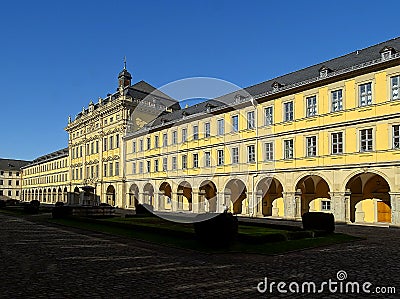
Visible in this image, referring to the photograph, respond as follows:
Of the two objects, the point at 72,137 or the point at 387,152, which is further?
the point at 72,137

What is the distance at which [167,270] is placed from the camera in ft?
34.9

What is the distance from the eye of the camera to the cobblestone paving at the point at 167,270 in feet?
27.4

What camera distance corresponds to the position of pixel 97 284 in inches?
355

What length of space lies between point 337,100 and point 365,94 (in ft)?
7.32

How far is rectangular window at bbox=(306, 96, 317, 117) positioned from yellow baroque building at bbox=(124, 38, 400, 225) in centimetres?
8

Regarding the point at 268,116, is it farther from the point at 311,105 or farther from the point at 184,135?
the point at 184,135

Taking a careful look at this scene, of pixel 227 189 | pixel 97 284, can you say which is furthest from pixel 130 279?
pixel 227 189

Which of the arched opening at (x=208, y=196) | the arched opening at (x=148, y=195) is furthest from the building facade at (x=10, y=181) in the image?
the arched opening at (x=208, y=196)

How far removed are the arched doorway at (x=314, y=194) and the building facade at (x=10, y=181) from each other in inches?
4135

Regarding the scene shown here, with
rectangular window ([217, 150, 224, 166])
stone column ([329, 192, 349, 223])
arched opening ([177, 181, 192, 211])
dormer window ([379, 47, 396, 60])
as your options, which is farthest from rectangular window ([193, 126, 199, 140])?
dormer window ([379, 47, 396, 60])

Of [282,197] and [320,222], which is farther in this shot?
[282,197]

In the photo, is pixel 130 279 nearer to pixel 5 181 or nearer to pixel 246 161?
pixel 246 161

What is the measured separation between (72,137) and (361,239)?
213 feet

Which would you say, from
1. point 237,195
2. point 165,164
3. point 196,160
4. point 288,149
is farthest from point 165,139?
point 288,149
